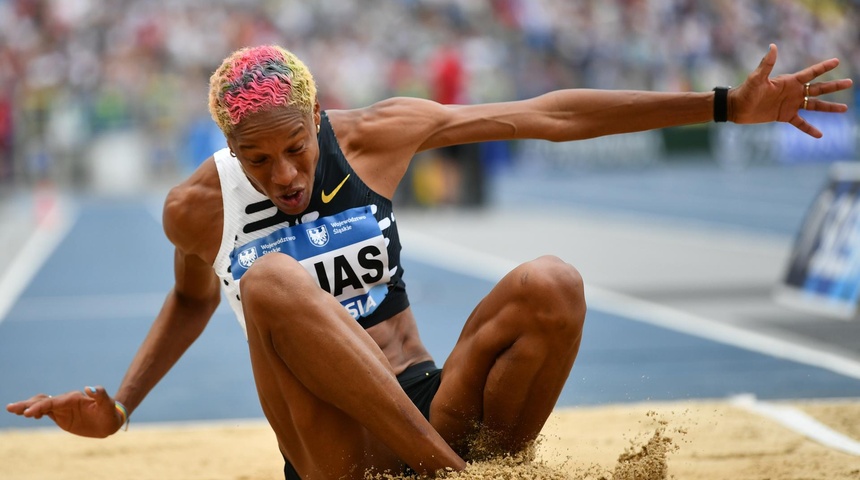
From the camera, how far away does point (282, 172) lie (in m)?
3.11

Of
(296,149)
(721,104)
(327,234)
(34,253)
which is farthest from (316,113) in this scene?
(34,253)

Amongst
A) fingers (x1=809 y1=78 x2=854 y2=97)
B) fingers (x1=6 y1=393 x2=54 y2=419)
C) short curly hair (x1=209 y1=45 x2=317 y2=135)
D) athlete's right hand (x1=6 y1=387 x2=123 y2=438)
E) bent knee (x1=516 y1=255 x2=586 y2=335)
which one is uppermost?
short curly hair (x1=209 y1=45 x2=317 y2=135)

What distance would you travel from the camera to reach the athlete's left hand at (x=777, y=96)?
11.7 feet

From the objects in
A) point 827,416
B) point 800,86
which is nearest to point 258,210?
point 800,86

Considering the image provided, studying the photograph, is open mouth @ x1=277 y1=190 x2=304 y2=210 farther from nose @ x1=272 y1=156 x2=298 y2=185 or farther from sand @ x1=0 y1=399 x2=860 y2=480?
sand @ x1=0 y1=399 x2=860 y2=480

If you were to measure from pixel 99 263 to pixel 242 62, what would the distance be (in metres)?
10.2

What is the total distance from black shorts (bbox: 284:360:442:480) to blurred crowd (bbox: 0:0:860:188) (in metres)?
17.7

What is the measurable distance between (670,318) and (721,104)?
184 inches

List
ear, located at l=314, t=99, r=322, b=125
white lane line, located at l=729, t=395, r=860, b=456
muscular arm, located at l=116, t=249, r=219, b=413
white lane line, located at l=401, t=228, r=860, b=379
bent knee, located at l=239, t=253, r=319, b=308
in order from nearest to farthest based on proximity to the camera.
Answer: bent knee, located at l=239, t=253, r=319, b=308
ear, located at l=314, t=99, r=322, b=125
muscular arm, located at l=116, t=249, r=219, b=413
white lane line, located at l=729, t=395, r=860, b=456
white lane line, located at l=401, t=228, r=860, b=379

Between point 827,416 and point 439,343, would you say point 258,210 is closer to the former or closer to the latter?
→ point 827,416

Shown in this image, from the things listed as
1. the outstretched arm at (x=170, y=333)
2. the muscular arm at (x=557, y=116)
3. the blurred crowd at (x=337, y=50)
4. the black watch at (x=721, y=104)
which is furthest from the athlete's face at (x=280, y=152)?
the blurred crowd at (x=337, y=50)

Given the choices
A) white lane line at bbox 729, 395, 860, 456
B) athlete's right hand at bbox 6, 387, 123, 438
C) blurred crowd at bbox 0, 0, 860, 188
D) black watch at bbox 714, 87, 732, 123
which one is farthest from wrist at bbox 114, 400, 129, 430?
blurred crowd at bbox 0, 0, 860, 188

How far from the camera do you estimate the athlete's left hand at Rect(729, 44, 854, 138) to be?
11.7 feet

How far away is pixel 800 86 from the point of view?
3596mm
